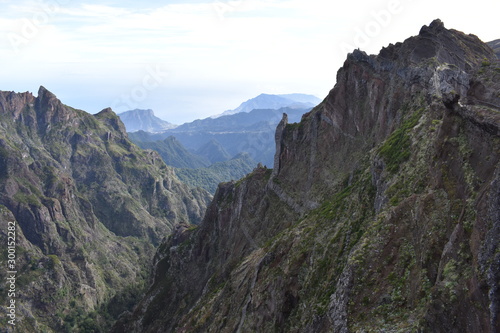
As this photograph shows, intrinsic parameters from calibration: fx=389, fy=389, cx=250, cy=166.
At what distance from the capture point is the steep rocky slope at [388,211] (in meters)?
23.3

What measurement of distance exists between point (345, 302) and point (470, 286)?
10.9m

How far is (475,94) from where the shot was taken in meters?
41.8

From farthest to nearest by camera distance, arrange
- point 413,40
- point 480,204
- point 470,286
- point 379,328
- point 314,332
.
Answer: point 413,40, point 314,332, point 379,328, point 480,204, point 470,286

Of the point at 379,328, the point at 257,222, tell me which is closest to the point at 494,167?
the point at 379,328

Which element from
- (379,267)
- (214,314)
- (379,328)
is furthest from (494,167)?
(214,314)

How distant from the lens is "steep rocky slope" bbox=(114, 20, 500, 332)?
917 inches

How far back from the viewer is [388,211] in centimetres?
3425

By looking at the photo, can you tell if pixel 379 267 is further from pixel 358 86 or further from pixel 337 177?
pixel 358 86

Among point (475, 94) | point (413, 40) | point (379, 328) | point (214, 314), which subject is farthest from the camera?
point (413, 40)

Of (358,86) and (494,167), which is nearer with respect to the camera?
(494,167)

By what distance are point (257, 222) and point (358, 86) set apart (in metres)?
43.4

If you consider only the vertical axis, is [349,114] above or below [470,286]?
above

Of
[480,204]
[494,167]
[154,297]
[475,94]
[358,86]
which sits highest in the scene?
[358,86]

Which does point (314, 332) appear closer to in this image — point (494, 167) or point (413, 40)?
point (494, 167)
